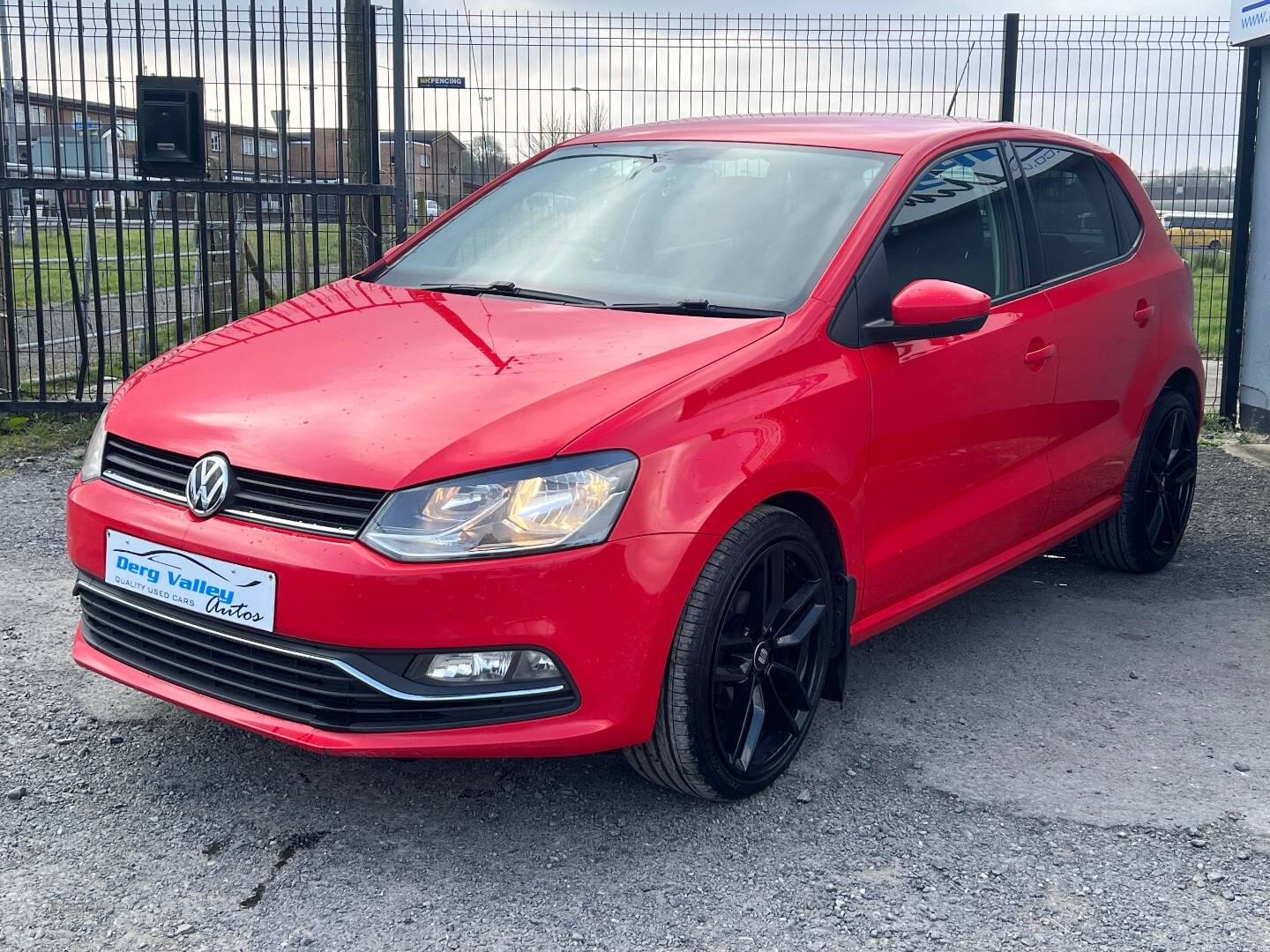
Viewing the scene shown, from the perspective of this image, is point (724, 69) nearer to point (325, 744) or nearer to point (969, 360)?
point (969, 360)

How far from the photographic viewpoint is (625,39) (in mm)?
8305

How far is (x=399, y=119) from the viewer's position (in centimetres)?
770

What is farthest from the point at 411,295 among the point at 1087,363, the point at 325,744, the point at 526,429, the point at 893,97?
the point at 893,97

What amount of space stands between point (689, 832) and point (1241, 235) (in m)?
6.92

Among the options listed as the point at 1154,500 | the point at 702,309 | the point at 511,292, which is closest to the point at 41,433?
the point at 511,292

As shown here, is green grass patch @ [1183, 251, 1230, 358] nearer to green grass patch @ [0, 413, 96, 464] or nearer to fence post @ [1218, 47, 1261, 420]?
fence post @ [1218, 47, 1261, 420]

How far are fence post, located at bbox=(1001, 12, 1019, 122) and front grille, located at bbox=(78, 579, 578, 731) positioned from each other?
265 inches

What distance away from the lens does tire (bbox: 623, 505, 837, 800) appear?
9.59ft

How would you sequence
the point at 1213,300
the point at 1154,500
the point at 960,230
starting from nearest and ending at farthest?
the point at 960,230 < the point at 1154,500 < the point at 1213,300

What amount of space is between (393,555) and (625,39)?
6.33 m

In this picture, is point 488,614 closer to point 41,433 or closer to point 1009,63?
point 41,433

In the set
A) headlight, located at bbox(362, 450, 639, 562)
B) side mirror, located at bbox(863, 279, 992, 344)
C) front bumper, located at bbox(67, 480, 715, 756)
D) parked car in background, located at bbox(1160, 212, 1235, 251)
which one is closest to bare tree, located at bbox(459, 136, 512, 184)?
parked car in background, located at bbox(1160, 212, 1235, 251)

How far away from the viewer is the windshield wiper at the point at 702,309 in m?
3.35

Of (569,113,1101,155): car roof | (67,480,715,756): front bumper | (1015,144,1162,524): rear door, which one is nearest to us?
(67,480,715,756): front bumper
